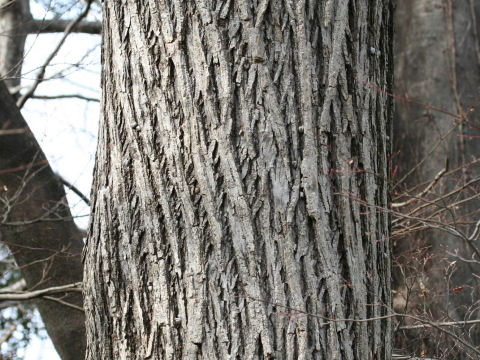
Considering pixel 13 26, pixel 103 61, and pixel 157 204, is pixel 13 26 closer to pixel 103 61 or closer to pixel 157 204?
pixel 103 61

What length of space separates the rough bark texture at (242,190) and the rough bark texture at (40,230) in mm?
1982

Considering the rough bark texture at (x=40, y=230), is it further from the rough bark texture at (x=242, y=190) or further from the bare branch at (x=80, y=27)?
the rough bark texture at (x=242, y=190)

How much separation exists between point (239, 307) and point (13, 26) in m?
4.09

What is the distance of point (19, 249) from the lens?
409 centimetres

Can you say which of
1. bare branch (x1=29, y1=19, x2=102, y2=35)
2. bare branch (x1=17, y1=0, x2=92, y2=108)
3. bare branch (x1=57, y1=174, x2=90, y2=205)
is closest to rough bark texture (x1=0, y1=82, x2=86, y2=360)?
bare branch (x1=57, y1=174, x2=90, y2=205)

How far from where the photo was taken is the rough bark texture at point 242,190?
1.90 m

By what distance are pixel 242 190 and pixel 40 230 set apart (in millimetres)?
2645

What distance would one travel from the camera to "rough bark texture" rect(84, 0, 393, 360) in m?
1.90

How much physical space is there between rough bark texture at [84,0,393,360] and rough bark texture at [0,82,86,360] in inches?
78.0

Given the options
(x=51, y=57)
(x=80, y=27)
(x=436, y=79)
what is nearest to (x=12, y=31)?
(x=51, y=57)

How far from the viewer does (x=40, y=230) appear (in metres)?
4.11

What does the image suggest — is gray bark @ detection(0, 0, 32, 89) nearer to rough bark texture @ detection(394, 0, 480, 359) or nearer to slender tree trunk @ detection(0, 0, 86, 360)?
slender tree trunk @ detection(0, 0, 86, 360)

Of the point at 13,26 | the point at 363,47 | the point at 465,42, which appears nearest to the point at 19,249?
the point at 13,26

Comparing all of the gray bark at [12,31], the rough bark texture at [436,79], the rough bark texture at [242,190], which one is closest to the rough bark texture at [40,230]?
the gray bark at [12,31]
